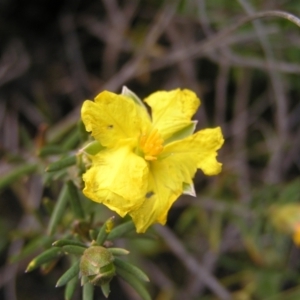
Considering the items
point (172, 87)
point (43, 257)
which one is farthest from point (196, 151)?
point (172, 87)

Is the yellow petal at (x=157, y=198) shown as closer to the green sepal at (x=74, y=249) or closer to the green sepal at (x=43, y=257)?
the green sepal at (x=74, y=249)

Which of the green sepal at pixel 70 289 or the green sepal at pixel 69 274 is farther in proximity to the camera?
the green sepal at pixel 70 289

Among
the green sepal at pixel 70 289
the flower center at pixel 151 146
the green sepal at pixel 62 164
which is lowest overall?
the green sepal at pixel 70 289

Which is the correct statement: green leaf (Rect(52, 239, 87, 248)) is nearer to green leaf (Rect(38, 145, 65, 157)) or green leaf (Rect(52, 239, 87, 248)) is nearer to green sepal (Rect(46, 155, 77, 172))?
green sepal (Rect(46, 155, 77, 172))

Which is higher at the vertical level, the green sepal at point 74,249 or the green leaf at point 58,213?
the green sepal at point 74,249

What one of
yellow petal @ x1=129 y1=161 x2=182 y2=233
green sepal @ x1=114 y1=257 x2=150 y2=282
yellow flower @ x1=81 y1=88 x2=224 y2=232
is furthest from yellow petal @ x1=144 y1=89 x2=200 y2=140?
green sepal @ x1=114 y1=257 x2=150 y2=282

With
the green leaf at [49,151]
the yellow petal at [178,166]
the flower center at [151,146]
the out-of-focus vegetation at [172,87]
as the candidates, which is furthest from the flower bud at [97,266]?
the out-of-focus vegetation at [172,87]
